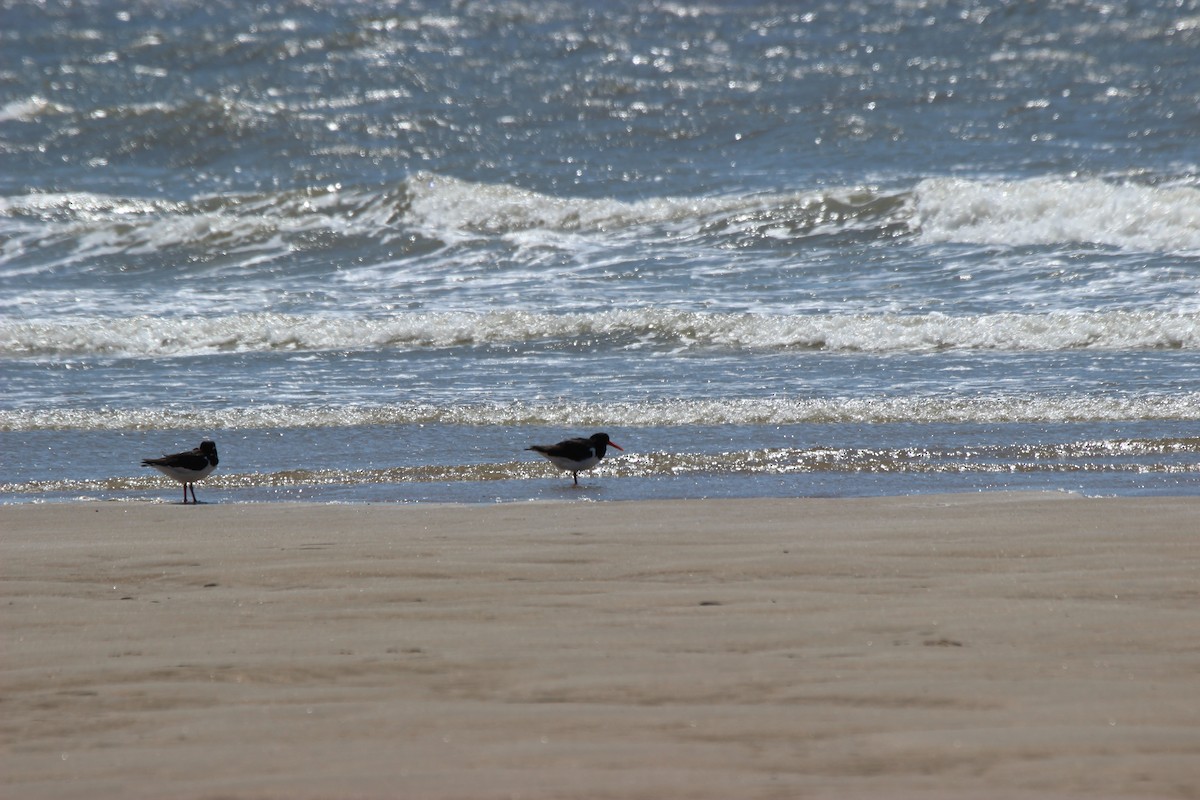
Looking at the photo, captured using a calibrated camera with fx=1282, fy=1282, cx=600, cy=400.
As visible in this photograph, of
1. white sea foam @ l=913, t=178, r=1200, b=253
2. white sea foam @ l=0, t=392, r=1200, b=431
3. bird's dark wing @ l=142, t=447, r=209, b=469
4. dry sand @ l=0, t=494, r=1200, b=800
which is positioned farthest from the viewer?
white sea foam @ l=913, t=178, r=1200, b=253

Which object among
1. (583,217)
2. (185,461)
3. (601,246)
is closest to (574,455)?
(185,461)

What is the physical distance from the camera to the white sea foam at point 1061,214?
45.6ft

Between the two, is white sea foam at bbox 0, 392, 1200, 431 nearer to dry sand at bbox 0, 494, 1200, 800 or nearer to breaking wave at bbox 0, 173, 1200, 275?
dry sand at bbox 0, 494, 1200, 800

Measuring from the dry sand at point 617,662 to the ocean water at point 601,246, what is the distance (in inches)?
73.3

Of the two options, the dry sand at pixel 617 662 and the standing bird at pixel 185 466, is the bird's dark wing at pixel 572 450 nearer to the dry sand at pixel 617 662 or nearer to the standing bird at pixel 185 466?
the standing bird at pixel 185 466

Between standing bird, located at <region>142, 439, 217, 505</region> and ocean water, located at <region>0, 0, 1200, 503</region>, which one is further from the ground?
ocean water, located at <region>0, 0, 1200, 503</region>

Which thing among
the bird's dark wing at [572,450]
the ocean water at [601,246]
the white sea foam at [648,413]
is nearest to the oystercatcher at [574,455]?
the bird's dark wing at [572,450]

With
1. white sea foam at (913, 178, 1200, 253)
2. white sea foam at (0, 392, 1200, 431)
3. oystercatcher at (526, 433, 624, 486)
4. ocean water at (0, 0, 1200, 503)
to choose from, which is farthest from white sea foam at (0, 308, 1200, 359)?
oystercatcher at (526, 433, 624, 486)

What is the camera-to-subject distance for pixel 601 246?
15359mm

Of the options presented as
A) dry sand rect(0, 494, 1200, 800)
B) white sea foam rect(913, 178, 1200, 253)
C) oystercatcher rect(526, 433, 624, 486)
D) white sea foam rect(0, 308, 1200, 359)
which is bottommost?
dry sand rect(0, 494, 1200, 800)

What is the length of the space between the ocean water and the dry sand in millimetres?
1863

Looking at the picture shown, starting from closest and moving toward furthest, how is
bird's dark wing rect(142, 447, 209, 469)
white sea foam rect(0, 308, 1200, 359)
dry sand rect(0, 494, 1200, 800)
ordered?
1. dry sand rect(0, 494, 1200, 800)
2. bird's dark wing rect(142, 447, 209, 469)
3. white sea foam rect(0, 308, 1200, 359)

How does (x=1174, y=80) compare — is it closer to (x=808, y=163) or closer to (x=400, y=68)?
(x=808, y=163)

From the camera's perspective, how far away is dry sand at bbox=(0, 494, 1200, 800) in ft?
8.33
